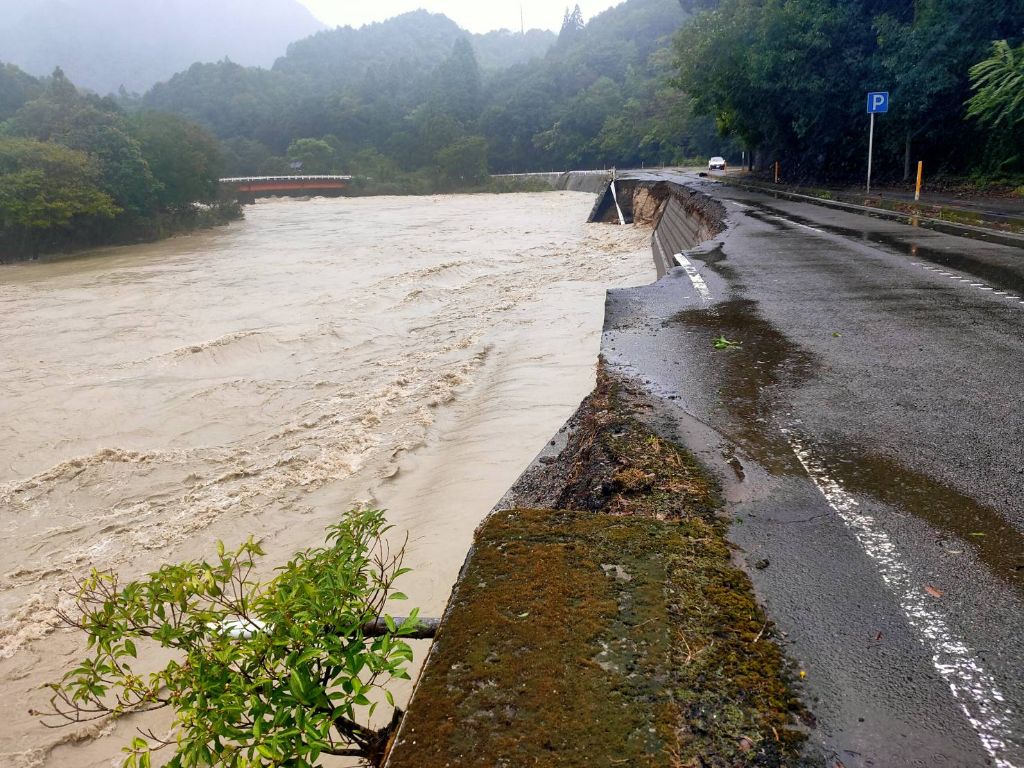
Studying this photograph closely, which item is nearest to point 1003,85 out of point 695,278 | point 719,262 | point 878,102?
point 878,102

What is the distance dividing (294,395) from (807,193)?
19.6 metres

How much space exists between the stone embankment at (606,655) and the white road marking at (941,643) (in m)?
0.55

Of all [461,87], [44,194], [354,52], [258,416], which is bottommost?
[258,416]

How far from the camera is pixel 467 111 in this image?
4198 inches

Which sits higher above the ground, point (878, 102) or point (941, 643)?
point (878, 102)

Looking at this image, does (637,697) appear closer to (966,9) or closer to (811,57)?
(966,9)

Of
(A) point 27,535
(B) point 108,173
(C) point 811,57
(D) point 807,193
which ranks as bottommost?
(A) point 27,535

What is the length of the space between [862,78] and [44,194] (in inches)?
1219

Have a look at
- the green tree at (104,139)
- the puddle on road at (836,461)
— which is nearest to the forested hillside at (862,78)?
the puddle on road at (836,461)

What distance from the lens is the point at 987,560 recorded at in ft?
10.1

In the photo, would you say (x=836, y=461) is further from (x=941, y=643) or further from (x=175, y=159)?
(x=175, y=159)

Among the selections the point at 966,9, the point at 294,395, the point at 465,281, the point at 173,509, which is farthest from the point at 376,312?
the point at 966,9

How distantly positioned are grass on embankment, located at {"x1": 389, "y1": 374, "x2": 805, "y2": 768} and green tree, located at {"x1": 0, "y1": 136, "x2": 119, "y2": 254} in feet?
105

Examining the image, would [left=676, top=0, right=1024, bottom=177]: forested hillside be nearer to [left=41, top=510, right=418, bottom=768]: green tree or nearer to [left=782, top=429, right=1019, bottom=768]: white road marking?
[left=782, top=429, right=1019, bottom=768]: white road marking
